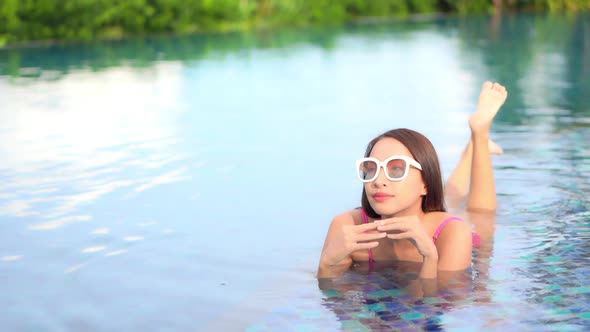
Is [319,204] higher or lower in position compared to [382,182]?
lower

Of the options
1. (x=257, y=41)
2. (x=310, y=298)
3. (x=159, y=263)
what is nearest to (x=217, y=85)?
(x=159, y=263)

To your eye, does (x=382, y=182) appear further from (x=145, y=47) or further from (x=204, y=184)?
(x=145, y=47)

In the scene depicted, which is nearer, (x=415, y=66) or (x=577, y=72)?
(x=577, y=72)

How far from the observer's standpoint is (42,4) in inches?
1313

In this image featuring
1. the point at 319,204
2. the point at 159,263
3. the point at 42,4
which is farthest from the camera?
the point at 42,4

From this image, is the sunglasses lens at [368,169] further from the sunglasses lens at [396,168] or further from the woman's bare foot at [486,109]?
the woman's bare foot at [486,109]

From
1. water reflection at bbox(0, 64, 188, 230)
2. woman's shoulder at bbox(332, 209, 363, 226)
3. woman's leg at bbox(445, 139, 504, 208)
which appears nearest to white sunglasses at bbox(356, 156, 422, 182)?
woman's shoulder at bbox(332, 209, 363, 226)

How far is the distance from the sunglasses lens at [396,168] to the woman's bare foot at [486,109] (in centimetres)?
156

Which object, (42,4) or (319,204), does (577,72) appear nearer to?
(319,204)

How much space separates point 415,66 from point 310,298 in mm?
15249

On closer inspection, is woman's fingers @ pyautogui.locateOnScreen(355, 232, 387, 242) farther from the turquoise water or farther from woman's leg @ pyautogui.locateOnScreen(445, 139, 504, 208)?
woman's leg @ pyautogui.locateOnScreen(445, 139, 504, 208)

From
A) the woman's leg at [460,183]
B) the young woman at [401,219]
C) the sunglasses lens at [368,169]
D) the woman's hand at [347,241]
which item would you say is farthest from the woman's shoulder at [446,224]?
the woman's leg at [460,183]

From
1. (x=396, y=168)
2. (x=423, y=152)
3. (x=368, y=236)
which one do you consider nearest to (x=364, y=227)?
(x=368, y=236)

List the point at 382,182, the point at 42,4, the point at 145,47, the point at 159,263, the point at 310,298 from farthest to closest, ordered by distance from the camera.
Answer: the point at 42,4 → the point at 145,47 → the point at 159,263 → the point at 310,298 → the point at 382,182
